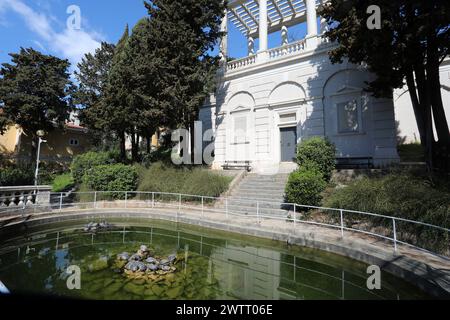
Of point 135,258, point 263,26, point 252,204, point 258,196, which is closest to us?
point 135,258

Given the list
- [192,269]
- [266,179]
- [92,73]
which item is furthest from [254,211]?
[92,73]

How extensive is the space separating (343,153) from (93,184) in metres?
14.4

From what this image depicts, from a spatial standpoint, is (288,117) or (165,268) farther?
(288,117)

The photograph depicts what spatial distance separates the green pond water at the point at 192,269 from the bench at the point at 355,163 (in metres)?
8.28

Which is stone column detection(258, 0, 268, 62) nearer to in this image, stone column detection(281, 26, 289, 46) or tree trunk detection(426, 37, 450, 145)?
stone column detection(281, 26, 289, 46)

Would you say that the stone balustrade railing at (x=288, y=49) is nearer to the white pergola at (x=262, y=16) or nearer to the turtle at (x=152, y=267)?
the white pergola at (x=262, y=16)

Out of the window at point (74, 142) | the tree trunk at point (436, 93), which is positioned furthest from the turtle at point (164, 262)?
the window at point (74, 142)

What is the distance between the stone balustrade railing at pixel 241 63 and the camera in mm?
18969

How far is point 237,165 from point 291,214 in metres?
8.27

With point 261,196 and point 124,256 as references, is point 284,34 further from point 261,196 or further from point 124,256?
point 124,256

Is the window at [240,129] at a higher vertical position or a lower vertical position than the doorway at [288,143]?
higher

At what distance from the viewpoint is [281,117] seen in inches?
688

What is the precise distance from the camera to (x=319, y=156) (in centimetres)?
1184

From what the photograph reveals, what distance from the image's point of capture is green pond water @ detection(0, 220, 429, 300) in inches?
197
